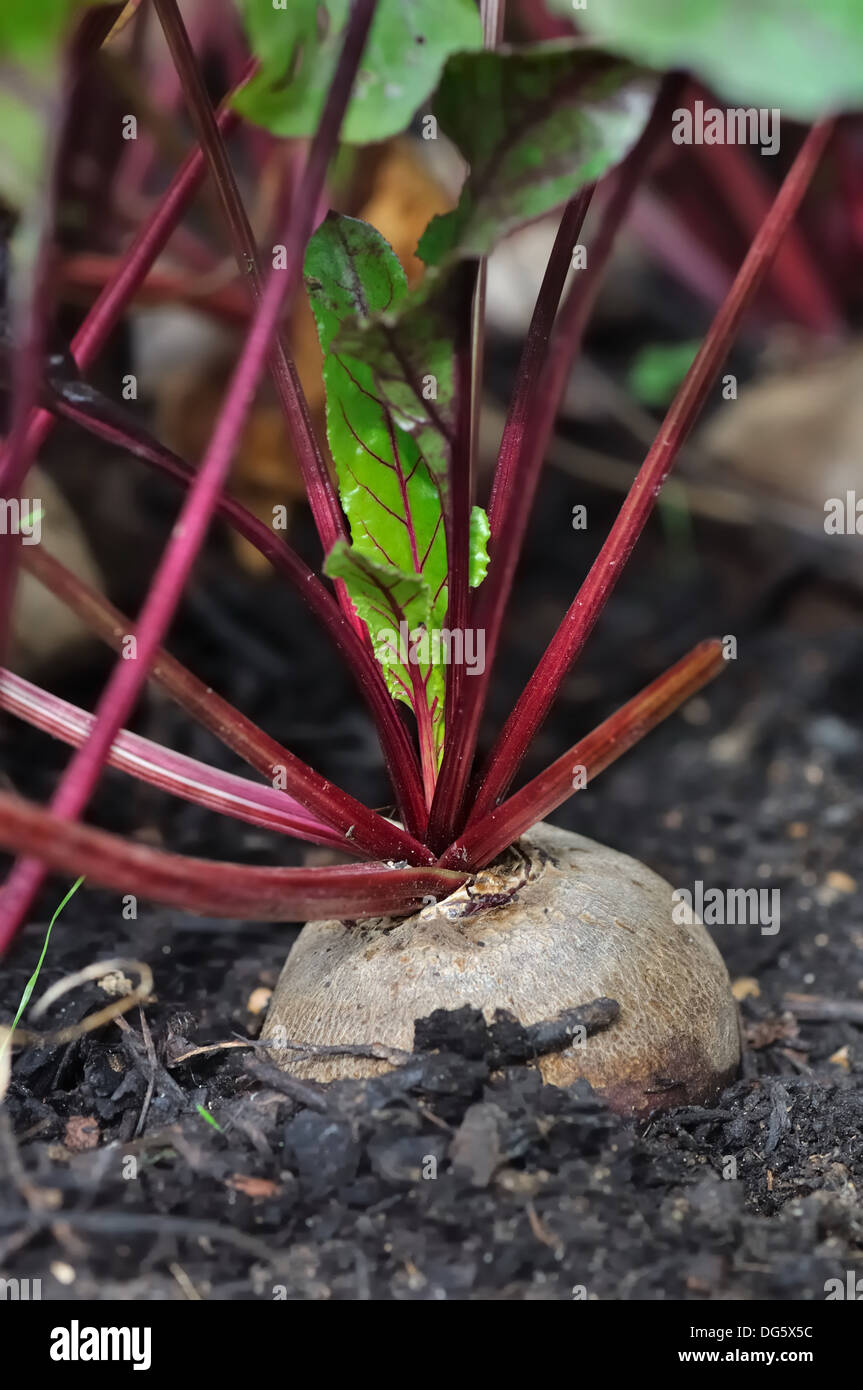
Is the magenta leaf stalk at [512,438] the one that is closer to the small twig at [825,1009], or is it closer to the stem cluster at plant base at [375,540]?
the stem cluster at plant base at [375,540]

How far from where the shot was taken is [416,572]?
1215 millimetres

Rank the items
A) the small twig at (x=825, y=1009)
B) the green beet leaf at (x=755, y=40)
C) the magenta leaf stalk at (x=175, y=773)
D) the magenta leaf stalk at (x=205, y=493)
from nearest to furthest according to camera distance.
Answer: the green beet leaf at (x=755, y=40) < the magenta leaf stalk at (x=205, y=493) < the magenta leaf stalk at (x=175, y=773) < the small twig at (x=825, y=1009)

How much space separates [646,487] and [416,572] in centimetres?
25

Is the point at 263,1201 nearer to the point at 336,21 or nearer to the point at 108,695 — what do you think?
the point at 108,695

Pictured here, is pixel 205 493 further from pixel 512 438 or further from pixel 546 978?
pixel 546 978

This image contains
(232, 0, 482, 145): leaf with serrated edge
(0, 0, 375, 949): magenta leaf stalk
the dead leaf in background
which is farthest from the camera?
the dead leaf in background

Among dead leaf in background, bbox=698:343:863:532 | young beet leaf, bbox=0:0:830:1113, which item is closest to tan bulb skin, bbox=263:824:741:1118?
young beet leaf, bbox=0:0:830:1113

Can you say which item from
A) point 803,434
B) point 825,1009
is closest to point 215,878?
point 825,1009

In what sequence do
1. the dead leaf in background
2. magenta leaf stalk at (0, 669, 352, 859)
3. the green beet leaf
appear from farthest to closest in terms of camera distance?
the dead leaf in background, magenta leaf stalk at (0, 669, 352, 859), the green beet leaf

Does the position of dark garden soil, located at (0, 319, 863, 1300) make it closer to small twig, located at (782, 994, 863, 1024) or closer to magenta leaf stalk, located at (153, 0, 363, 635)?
small twig, located at (782, 994, 863, 1024)

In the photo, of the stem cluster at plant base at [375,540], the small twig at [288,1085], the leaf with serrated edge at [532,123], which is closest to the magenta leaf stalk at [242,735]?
the stem cluster at plant base at [375,540]

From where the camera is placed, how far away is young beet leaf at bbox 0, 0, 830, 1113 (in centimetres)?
92

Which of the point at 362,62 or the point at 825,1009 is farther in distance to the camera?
the point at 825,1009

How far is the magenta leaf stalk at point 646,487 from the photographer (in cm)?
113
